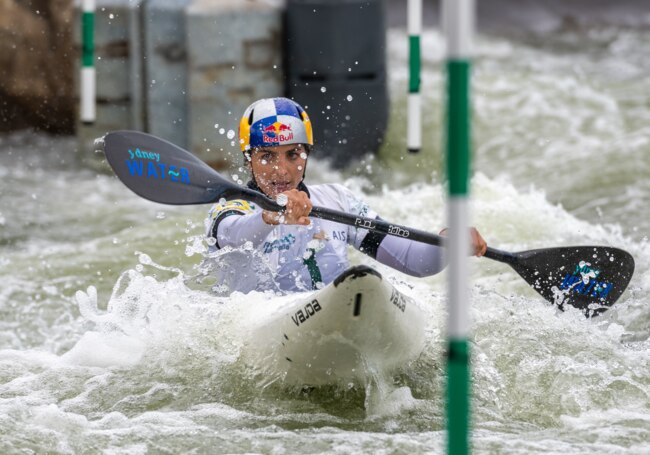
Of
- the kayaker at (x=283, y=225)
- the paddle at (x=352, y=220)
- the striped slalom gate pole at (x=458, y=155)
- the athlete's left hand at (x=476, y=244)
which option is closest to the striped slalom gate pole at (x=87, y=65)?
the paddle at (x=352, y=220)

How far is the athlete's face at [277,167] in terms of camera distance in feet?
15.6

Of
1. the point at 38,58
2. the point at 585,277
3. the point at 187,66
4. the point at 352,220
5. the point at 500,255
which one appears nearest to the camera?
the point at 352,220

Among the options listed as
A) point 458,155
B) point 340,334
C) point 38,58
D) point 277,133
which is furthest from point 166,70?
point 458,155

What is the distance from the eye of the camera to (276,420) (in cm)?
442

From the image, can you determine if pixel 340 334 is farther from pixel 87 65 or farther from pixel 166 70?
pixel 166 70

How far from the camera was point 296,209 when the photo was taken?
4.38 m

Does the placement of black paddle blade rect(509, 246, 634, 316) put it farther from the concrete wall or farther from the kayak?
the concrete wall

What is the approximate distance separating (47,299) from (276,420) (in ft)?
8.14

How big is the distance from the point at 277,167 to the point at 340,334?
0.80 meters

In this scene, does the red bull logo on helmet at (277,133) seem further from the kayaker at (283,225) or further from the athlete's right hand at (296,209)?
the athlete's right hand at (296,209)

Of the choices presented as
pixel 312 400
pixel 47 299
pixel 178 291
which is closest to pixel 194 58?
pixel 47 299

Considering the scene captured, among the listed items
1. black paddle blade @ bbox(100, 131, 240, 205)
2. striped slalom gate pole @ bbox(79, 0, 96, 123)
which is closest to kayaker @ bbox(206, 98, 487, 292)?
black paddle blade @ bbox(100, 131, 240, 205)

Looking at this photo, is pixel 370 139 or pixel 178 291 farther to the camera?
pixel 370 139

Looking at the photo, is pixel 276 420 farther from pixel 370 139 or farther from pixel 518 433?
pixel 370 139
